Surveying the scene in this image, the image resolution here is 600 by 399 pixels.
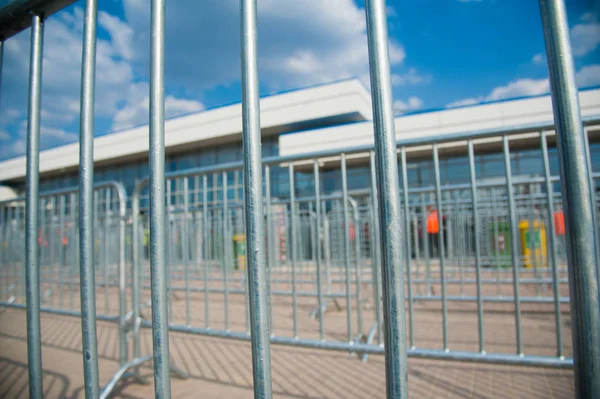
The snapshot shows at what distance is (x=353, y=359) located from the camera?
332 cm

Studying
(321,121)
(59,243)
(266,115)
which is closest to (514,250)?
(59,243)

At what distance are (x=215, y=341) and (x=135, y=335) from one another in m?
1.04

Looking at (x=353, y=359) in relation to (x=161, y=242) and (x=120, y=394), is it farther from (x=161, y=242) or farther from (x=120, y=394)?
(x=161, y=242)

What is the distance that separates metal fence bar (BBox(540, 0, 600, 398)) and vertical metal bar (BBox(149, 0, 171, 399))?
77 centimetres

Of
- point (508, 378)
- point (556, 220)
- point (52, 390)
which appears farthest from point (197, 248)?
point (556, 220)

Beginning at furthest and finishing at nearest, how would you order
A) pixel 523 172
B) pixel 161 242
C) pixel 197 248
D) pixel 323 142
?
pixel 323 142 → pixel 523 172 → pixel 197 248 → pixel 161 242

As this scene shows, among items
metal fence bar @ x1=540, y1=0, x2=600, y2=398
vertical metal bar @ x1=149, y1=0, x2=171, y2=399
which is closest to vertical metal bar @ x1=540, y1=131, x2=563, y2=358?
metal fence bar @ x1=540, y1=0, x2=600, y2=398

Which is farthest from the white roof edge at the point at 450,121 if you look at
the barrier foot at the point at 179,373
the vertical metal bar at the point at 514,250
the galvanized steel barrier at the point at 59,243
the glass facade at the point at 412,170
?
the barrier foot at the point at 179,373

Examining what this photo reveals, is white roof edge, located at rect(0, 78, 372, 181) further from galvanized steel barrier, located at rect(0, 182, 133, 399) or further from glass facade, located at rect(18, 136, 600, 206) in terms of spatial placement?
galvanized steel barrier, located at rect(0, 182, 133, 399)

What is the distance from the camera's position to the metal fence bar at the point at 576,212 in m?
0.53

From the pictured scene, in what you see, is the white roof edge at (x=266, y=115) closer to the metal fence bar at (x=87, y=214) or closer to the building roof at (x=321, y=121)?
the building roof at (x=321, y=121)

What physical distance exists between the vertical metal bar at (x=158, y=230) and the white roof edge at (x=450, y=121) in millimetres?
11502

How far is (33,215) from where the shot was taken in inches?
43.4

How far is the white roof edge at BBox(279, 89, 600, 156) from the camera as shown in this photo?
515 inches
